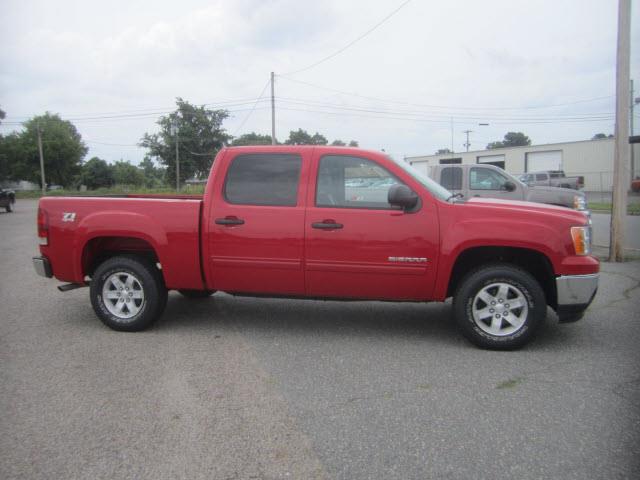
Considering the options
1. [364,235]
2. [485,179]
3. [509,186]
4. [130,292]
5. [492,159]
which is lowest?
[130,292]

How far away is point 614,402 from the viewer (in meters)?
3.39

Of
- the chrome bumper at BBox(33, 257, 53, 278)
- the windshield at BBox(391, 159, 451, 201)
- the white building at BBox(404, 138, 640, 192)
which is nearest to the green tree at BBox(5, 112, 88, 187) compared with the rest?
the white building at BBox(404, 138, 640, 192)

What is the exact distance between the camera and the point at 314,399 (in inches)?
137

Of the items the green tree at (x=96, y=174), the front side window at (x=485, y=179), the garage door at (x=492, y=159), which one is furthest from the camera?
the green tree at (x=96, y=174)

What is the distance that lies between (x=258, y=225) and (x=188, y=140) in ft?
166

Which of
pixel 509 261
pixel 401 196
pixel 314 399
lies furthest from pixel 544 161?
pixel 314 399

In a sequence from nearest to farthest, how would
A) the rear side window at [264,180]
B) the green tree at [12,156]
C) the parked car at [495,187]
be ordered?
the rear side window at [264,180] → the parked car at [495,187] → the green tree at [12,156]

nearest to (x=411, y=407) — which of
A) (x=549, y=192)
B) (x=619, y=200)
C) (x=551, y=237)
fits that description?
(x=551, y=237)

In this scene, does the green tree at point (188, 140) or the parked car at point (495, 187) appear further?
the green tree at point (188, 140)

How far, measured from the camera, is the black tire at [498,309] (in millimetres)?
4391

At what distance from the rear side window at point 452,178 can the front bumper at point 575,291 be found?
6.59 meters

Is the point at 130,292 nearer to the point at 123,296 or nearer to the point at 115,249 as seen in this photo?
the point at 123,296

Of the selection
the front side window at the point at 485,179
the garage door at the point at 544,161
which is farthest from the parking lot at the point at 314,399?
the garage door at the point at 544,161

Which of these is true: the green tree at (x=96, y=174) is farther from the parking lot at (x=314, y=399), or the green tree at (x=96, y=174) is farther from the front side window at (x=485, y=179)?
the parking lot at (x=314, y=399)
